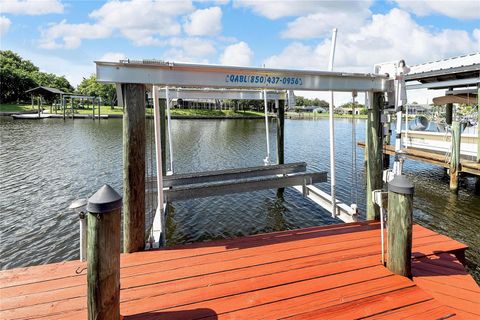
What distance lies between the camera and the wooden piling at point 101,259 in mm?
2732

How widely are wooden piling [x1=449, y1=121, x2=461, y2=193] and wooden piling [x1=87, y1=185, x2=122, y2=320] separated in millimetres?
12807

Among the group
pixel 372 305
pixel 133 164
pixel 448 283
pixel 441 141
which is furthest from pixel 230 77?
pixel 441 141

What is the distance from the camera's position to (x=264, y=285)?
3.63m

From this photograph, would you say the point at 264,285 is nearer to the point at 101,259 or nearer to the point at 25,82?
the point at 101,259

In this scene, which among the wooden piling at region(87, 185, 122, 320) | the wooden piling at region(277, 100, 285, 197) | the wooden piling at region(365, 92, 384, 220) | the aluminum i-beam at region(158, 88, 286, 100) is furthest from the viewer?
the wooden piling at region(277, 100, 285, 197)

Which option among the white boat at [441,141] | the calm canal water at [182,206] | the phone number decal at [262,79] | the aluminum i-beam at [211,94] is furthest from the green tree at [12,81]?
the phone number decal at [262,79]

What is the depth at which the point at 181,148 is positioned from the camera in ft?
75.9

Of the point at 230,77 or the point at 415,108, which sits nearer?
the point at 230,77

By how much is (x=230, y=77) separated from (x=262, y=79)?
575mm

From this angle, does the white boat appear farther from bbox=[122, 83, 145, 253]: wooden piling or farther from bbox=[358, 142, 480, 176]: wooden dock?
bbox=[122, 83, 145, 253]: wooden piling

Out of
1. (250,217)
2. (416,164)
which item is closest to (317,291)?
(250,217)

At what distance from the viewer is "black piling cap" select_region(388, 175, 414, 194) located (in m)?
3.74

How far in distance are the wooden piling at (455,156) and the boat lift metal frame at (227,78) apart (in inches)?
312

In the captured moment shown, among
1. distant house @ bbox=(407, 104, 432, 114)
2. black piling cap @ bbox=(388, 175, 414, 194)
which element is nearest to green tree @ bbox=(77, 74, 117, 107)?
distant house @ bbox=(407, 104, 432, 114)
